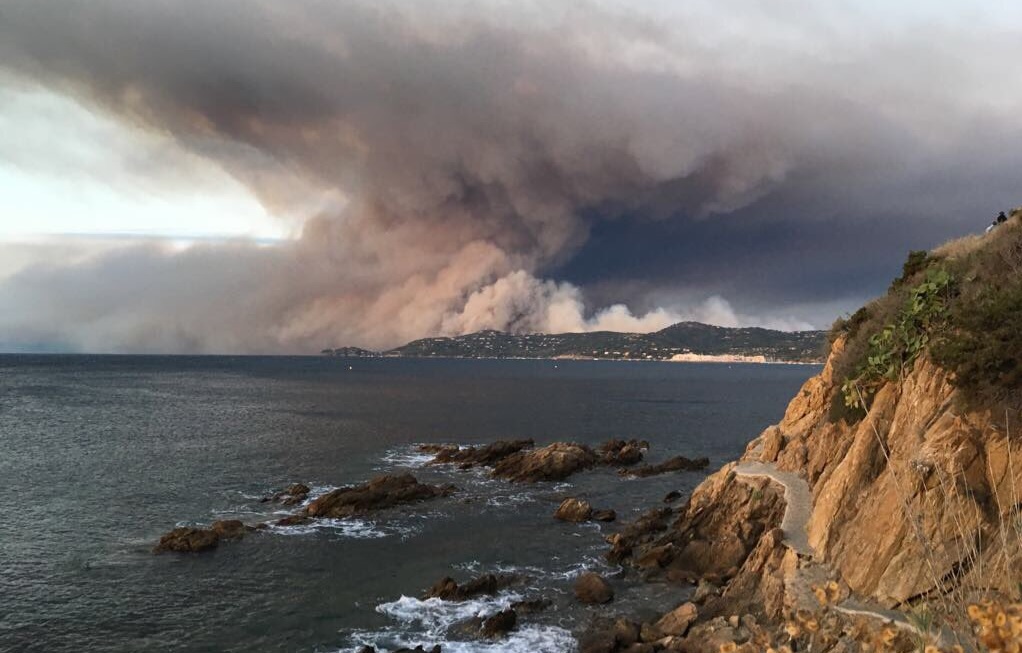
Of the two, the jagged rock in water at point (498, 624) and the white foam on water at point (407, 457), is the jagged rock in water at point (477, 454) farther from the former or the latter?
the jagged rock in water at point (498, 624)

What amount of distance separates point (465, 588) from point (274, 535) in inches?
628

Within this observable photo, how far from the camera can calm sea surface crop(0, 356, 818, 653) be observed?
27.0 meters

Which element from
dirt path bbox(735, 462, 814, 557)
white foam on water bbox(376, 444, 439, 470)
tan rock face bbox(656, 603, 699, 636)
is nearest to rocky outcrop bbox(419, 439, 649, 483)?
white foam on water bbox(376, 444, 439, 470)

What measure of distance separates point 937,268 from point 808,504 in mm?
11527

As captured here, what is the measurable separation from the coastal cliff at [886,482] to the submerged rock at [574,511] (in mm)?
8113

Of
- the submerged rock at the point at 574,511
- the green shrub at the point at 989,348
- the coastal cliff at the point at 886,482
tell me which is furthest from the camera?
the submerged rock at the point at 574,511

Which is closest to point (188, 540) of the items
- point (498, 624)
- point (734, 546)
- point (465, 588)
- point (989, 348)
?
point (465, 588)

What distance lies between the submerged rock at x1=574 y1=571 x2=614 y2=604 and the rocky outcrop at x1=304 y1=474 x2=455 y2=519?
828 inches

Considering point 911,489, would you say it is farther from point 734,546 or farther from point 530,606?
point 530,606

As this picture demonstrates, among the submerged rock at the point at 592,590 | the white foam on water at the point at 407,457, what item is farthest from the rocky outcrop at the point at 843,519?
the white foam on water at the point at 407,457

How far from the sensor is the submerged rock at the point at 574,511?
42.8m

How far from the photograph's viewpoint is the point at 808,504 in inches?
1089

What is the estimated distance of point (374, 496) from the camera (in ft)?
155

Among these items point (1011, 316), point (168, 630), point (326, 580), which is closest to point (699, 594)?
point (1011, 316)
